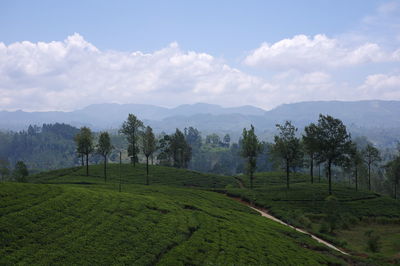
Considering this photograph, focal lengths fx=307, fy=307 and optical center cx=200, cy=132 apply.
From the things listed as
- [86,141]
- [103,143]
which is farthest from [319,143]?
[86,141]

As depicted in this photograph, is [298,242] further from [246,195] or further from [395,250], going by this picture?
[246,195]

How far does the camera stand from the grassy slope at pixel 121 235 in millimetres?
24688

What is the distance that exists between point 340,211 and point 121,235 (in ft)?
194

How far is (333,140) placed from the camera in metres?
80.4

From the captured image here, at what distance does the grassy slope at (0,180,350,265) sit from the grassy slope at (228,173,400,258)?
1666cm

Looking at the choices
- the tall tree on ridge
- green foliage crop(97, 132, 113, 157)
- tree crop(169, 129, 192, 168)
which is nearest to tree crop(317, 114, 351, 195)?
green foliage crop(97, 132, 113, 157)

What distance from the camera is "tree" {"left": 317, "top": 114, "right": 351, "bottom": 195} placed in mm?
80188

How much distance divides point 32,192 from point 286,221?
1783 inches

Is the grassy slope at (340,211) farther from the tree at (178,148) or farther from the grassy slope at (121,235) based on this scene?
the tree at (178,148)

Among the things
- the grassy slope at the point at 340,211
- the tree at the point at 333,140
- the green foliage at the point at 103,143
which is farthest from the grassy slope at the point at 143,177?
the tree at the point at 333,140

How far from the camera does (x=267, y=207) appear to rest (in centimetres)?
7131

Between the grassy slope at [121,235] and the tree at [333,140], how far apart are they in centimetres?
4304

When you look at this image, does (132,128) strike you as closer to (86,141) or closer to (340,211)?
(86,141)

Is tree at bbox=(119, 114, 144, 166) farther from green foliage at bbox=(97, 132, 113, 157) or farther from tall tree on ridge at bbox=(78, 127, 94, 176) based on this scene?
green foliage at bbox=(97, 132, 113, 157)
